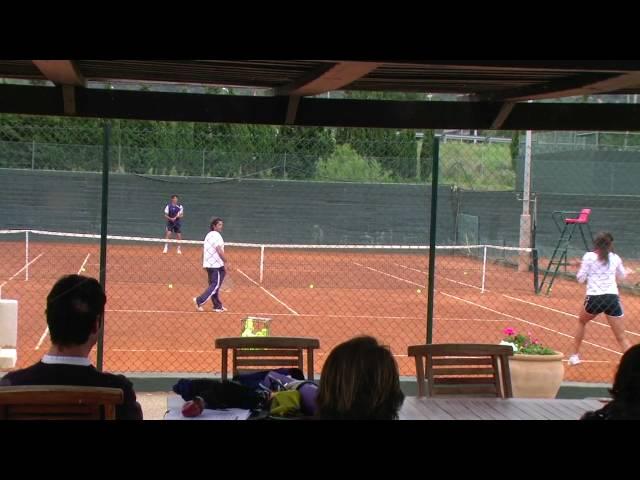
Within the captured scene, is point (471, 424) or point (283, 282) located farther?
point (283, 282)

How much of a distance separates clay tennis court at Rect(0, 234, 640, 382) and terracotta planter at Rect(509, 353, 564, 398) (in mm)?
2314

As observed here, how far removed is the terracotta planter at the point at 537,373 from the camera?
721cm

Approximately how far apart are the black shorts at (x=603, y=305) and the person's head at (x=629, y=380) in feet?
23.2

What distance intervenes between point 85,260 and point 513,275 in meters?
11.1

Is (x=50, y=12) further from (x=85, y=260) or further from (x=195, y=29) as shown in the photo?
(x=85, y=260)

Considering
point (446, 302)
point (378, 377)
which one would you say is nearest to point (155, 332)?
point (446, 302)

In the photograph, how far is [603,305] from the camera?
376 inches

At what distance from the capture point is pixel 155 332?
12.2 m

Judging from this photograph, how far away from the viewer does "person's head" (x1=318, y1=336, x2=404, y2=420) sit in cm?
277

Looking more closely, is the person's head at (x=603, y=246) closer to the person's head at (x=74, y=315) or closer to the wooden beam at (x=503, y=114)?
the wooden beam at (x=503, y=114)

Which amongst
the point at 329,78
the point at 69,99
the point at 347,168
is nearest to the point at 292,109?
the point at 329,78

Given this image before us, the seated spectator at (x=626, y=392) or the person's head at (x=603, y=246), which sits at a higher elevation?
the person's head at (x=603, y=246)

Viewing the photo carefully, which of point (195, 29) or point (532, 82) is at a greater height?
point (532, 82)

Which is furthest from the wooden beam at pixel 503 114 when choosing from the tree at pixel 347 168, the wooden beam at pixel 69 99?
the tree at pixel 347 168
